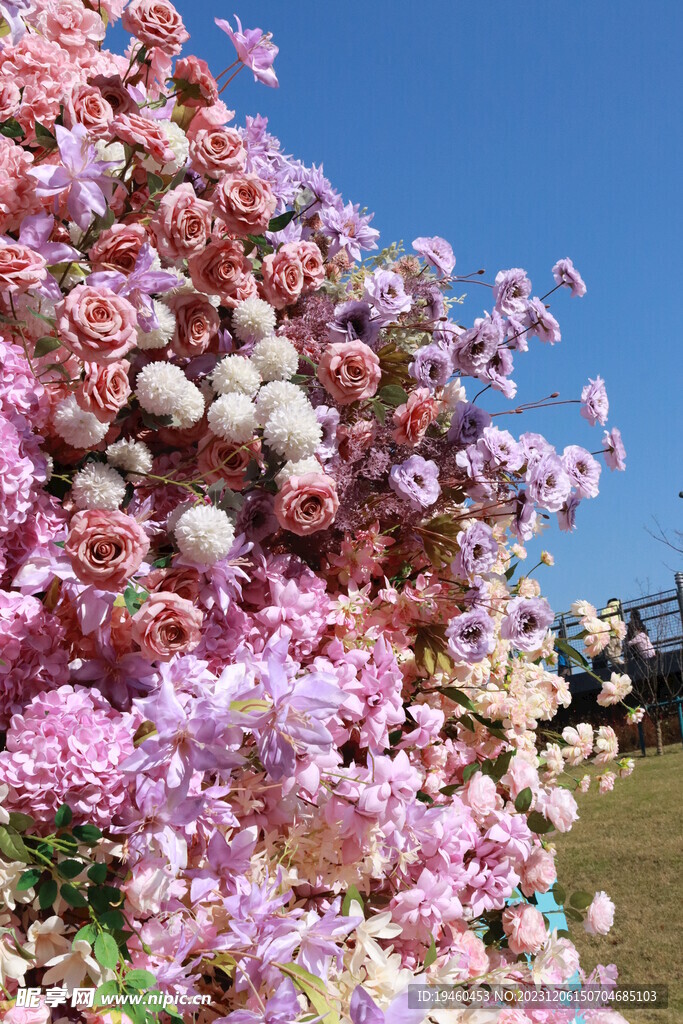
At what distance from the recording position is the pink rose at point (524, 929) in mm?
1758

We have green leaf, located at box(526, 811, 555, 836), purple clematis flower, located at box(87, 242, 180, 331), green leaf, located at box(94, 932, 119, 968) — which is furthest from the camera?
green leaf, located at box(526, 811, 555, 836)

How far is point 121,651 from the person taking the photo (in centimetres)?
→ 145

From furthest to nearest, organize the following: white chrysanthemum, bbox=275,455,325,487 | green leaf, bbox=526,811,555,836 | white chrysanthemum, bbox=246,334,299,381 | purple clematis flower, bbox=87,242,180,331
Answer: green leaf, bbox=526,811,555,836
white chrysanthemum, bbox=246,334,299,381
white chrysanthemum, bbox=275,455,325,487
purple clematis flower, bbox=87,242,180,331

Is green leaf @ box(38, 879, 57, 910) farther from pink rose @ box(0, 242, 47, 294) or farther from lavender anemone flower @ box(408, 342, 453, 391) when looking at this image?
lavender anemone flower @ box(408, 342, 453, 391)

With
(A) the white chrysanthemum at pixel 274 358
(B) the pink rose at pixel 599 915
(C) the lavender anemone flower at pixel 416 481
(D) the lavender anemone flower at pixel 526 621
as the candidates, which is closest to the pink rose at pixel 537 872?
(B) the pink rose at pixel 599 915

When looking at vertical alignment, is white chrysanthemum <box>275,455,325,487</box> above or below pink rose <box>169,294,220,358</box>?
below

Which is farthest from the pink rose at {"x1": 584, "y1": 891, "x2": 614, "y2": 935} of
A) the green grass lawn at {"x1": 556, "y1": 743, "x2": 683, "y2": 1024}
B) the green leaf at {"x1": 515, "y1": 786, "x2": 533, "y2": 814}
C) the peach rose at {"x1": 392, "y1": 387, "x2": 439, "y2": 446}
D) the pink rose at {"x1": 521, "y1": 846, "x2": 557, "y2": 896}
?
the green grass lawn at {"x1": 556, "y1": 743, "x2": 683, "y2": 1024}

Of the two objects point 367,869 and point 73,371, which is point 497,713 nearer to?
point 367,869

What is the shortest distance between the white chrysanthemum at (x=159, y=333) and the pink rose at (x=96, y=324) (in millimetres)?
181

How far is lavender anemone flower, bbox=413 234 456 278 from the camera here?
77.0 inches

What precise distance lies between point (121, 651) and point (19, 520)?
0.26m

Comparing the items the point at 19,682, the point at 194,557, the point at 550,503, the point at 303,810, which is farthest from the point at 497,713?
the point at 19,682

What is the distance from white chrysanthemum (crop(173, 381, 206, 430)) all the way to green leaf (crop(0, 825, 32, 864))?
687mm

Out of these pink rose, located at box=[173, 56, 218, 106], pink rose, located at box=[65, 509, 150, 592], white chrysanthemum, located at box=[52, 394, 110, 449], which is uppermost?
pink rose, located at box=[173, 56, 218, 106]
